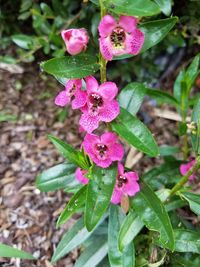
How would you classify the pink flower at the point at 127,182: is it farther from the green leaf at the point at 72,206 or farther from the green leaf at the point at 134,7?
the green leaf at the point at 134,7

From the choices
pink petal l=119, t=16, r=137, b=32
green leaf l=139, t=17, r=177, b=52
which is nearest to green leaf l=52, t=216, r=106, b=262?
green leaf l=139, t=17, r=177, b=52

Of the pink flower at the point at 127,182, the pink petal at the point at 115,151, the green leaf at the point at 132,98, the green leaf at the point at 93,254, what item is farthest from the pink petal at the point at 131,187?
the green leaf at the point at 93,254

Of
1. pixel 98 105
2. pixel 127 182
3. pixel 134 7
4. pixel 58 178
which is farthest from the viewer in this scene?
pixel 58 178

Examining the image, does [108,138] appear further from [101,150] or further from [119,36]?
[119,36]

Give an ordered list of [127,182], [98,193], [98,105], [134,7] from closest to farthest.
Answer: [134,7], [98,105], [98,193], [127,182]

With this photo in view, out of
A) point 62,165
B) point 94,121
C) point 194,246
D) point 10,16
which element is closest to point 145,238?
point 194,246

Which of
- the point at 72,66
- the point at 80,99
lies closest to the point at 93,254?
the point at 80,99
